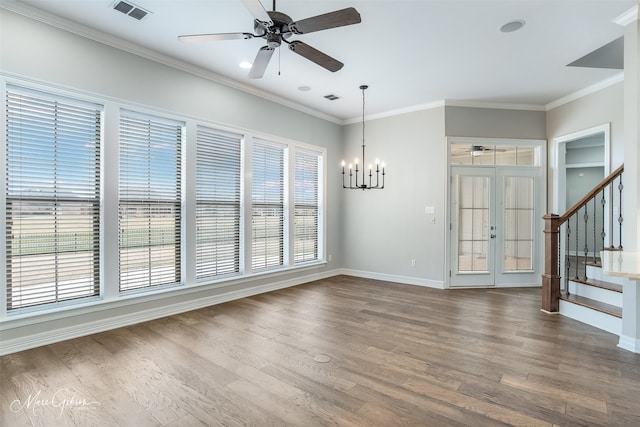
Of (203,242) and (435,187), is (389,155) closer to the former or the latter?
(435,187)

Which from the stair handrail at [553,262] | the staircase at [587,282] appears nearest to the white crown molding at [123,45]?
the stair handrail at [553,262]

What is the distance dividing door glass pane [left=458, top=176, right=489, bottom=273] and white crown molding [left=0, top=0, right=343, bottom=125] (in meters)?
3.65

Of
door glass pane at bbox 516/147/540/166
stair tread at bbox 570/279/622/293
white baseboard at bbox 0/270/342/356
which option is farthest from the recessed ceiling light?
white baseboard at bbox 0/270/342/356

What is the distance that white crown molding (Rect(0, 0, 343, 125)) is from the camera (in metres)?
3.02

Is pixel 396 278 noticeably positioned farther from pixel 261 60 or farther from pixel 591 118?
pixel 261 60

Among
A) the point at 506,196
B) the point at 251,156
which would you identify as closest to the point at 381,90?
the point at 251,156

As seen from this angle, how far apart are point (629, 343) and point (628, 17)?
10.2 ft

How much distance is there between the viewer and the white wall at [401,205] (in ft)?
18.7

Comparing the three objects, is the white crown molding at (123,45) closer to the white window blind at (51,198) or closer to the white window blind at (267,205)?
the white window blind at (51,198)

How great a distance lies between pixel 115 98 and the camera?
11.8 ft

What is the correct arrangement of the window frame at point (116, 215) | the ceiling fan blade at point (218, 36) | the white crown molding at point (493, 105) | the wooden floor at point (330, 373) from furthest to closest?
the white crown molding at point (493, 105)
the window frame at point (116, 215)
the ceiling fan blade at point (218, 36)
the wooden floor at point (330, 373)

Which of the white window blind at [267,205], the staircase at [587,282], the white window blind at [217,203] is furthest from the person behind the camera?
the white window blind at [267,205]

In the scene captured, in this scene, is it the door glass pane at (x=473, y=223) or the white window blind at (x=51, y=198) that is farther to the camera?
the door glass pane at (x=473, y=223)

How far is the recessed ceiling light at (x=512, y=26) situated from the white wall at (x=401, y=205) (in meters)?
2.28
